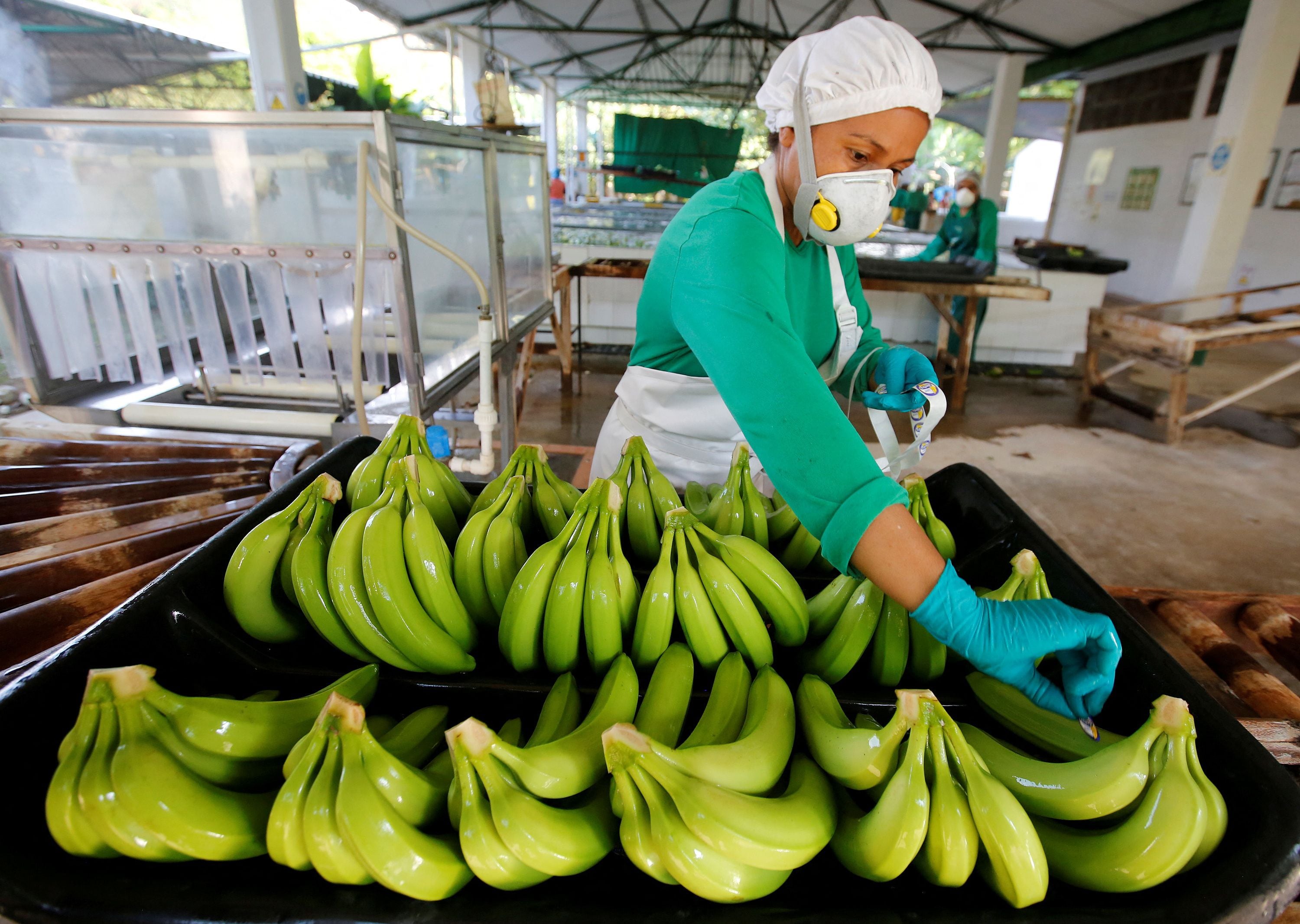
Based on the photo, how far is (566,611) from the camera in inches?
36.7

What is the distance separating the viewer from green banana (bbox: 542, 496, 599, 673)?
93 centimetres

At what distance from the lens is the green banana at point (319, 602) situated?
3.22 ft

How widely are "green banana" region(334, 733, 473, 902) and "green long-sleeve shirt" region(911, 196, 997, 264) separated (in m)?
7.31

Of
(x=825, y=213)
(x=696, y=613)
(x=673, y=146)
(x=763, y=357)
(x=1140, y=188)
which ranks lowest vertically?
(x=696, y=613)

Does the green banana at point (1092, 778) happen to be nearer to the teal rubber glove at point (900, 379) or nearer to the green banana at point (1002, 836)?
the green banana at point (1002, 836)

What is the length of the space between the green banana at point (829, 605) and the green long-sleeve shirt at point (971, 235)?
6.67m

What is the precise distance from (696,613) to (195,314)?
7.46ft

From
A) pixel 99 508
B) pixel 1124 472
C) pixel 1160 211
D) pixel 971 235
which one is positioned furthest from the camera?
pixel 1160 211

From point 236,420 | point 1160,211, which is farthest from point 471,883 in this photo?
point 1160,211

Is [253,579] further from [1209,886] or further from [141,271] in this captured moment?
[141,271]

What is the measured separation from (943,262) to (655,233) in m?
3.74

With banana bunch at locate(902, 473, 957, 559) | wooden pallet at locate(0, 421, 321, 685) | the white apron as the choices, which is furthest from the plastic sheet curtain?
banana bunch at locate(902, 473, 957, 559)

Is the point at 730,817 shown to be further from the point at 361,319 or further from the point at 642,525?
the point at 361,319

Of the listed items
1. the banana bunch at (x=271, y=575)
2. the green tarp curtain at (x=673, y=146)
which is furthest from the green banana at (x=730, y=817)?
the green tarp curtain at (x=673, y=146)
